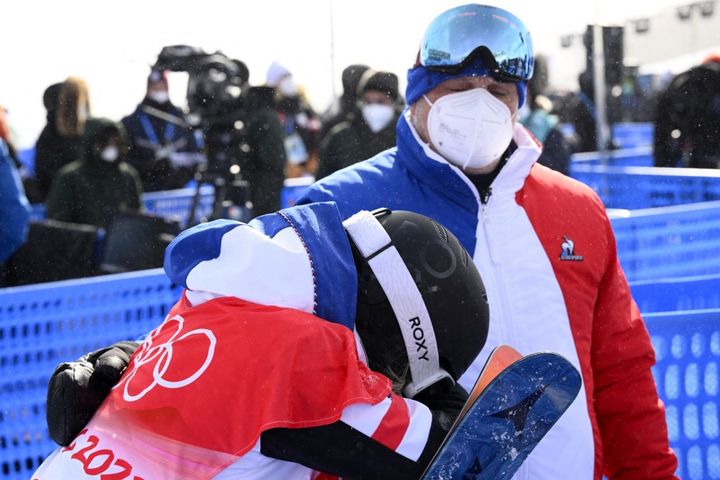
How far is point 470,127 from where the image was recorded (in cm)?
259

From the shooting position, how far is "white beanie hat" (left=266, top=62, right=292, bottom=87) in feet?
26.9

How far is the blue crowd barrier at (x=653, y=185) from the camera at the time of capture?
6406 millimetres

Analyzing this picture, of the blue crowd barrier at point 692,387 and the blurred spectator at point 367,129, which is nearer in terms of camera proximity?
the blue crowd barrier at point 692,387

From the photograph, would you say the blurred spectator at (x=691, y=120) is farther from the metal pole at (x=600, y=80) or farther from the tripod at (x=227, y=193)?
the tripod at (x=227, y=193)

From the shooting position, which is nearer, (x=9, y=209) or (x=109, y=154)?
(x=9, y=209)

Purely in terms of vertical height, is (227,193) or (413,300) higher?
(413,300)

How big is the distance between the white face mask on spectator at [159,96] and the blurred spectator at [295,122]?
83cm

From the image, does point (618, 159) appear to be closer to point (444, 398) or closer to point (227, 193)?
point (227, 193)

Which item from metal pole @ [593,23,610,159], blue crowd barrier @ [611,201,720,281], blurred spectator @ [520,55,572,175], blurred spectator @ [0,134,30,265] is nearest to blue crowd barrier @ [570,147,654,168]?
metal pole @ [593,23,610,159]

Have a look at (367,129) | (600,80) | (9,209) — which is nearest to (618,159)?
(600,80)

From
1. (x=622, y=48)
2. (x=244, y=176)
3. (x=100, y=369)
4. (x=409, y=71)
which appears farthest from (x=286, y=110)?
(x=100, y=369)

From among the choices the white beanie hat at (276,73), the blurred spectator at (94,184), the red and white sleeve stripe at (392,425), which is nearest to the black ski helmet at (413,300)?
the red and white sleeve stripe at (392,425)

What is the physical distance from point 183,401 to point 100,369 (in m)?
0.31

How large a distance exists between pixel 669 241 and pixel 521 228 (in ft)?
8.86
